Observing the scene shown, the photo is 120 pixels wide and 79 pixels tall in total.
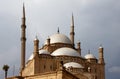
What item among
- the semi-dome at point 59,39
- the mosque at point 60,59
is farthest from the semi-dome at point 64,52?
the semi-dome at point 59,39

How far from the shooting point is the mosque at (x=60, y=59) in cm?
5175

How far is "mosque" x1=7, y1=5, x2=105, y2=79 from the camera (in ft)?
170

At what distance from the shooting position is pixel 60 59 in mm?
54438

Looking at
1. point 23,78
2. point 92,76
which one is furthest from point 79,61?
point 23,78

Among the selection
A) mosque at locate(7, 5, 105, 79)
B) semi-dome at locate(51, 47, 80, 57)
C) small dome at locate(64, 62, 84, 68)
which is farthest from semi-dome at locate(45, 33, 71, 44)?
small dome at locate(64, 62, 84, 68)

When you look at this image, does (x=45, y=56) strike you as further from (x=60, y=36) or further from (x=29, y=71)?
(x=60, y=36)

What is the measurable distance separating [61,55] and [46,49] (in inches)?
182

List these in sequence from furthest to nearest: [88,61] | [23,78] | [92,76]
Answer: [88,61] → [92,76] → [23,78]

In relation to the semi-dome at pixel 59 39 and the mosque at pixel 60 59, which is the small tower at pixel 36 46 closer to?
the mosque at pixel 60 59

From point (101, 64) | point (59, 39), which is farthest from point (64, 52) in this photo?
point (101, 64)

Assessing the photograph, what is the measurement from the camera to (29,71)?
175 ft

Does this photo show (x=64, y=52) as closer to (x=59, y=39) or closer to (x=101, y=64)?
(x=59, y=39)

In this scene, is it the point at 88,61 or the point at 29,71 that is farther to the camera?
the point at 88,61

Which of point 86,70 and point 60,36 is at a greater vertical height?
point 60,36
